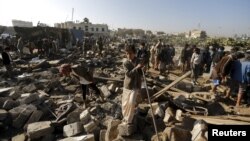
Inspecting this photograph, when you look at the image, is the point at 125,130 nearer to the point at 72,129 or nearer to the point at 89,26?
the point at 72,129

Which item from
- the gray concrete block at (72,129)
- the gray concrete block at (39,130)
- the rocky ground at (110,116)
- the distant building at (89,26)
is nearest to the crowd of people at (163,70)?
the rocky ground at (110,116)

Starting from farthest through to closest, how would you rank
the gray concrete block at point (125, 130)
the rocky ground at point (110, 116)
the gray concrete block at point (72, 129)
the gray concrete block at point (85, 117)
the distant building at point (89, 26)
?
1. the distant building at point (89, 26)
2. the gray concrete block at point (85, 117)
3. the gray concrete block at point (72, 129)
4. the rocky ground at point (110, 116)
5. the gray concrete block at point (125, 130)

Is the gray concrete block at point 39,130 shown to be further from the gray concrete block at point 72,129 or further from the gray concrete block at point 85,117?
the gray concrete block at point 85,117

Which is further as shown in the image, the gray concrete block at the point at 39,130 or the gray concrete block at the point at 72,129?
the gray concrete block at the point at 39,130

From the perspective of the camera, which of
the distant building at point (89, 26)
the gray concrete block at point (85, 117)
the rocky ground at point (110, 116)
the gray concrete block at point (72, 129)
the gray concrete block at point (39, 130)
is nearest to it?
the rocky ground at point (110, 116)

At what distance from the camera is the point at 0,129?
7.15 m

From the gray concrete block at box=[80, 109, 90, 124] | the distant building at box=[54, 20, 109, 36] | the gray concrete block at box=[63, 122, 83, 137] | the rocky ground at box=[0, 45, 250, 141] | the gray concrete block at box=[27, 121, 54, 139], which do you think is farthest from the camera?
the distant building at box=[54, 20, 109, 36]

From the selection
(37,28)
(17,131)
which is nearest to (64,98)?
(17,131)

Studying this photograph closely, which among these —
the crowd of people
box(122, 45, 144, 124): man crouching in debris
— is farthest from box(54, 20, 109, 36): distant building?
box(122, 45, 144, 124): man crouching in debris

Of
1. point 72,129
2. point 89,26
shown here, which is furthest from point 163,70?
point 89,26

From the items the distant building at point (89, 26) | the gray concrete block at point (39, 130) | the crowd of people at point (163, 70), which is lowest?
the gray concrete block at point (39, 130)

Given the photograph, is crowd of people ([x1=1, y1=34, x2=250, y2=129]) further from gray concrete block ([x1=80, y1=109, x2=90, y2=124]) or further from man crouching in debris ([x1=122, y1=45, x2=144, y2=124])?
gray concrete block ([x1=80, y1=109, x2=90, y2=124])

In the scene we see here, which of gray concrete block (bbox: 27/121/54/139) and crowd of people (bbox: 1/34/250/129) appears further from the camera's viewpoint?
gray concrete block (bbox: 27/121/54/139)

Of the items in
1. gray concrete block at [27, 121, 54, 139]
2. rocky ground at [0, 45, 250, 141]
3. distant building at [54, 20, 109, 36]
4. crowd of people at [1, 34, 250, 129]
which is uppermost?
distant building at [54, 20, 109, 36]
